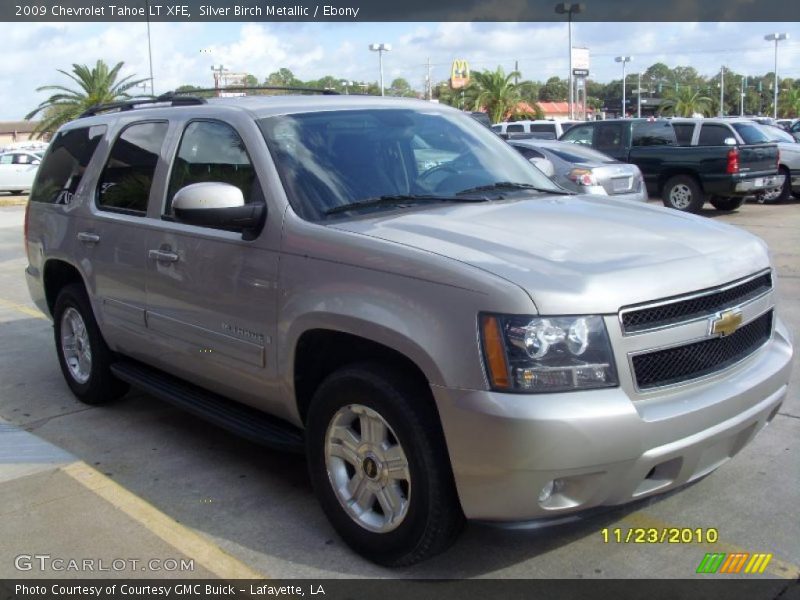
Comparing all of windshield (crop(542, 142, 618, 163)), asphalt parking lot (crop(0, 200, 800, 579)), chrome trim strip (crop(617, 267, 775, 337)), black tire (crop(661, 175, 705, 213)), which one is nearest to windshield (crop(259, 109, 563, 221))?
chrome trim strip (crop(617, 267, 775, 337))

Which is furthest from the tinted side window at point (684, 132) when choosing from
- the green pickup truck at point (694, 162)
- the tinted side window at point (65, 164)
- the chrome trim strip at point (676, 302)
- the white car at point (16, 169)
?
the white car at point (16, 169)

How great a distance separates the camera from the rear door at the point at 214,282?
152 inches

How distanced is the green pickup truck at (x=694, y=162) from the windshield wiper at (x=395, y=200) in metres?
12.9

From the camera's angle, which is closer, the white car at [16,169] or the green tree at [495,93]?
the white car at [16,169]

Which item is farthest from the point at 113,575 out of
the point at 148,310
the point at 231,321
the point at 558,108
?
the point at 558,108

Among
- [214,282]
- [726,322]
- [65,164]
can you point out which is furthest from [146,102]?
[726,322]

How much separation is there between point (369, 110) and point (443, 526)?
230 cm

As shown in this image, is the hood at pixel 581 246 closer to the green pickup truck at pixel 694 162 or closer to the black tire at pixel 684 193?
the green pickup truck at pixel 694 162

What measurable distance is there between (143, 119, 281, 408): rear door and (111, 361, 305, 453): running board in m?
0.10

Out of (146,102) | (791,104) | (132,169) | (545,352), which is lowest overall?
(545,352)

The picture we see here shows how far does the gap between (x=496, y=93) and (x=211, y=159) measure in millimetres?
39448

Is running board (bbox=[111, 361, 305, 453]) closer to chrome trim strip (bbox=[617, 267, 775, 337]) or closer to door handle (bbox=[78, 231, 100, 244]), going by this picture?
door handle (bbox=[78, 231, 100, 244])

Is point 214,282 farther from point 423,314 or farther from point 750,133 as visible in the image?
point 750,133

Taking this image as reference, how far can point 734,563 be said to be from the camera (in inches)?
134
